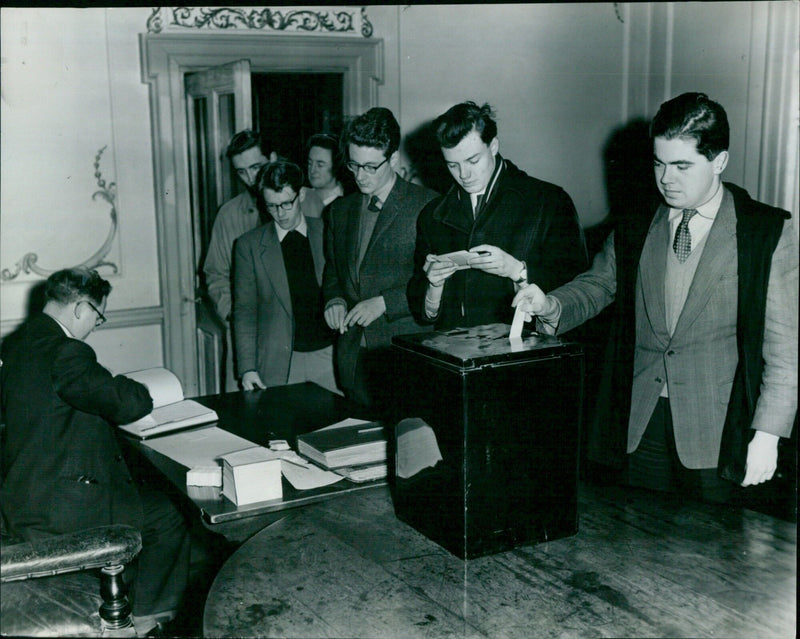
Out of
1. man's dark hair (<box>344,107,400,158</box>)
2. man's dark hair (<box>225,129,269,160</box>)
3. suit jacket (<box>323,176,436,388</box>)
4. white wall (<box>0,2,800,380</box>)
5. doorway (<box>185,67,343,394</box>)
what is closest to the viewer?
man's dark hair (<box>344,107,400,158</box>)

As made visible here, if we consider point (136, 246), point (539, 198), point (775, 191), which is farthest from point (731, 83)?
point (136, 246)

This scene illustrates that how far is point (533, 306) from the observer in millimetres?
1864

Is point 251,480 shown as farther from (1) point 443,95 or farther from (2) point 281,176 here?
(1) point 443,95

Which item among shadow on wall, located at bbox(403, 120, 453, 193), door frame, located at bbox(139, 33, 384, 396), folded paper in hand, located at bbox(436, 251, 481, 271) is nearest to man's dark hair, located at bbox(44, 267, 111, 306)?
folded paper in hand, located at bbox(436, 251, 481, 271)

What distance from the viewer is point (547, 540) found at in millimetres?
1583

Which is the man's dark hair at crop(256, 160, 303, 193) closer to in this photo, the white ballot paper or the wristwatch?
the wristwatch

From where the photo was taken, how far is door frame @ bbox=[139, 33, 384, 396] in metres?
4.61

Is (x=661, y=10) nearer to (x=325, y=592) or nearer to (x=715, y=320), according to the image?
(x=715, y=320)

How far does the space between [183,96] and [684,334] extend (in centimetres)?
356

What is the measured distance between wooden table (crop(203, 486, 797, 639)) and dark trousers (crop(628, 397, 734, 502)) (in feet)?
0.95

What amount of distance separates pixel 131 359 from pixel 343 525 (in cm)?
350

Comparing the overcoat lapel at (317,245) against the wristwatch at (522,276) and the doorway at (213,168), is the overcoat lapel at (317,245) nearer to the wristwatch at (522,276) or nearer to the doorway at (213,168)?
the doorway at (213,168)

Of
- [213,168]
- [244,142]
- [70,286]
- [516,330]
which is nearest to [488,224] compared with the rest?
[516,330]

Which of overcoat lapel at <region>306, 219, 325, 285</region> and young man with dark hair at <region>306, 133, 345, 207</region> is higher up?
young man with dark hair at <region>306, 133, 345, 207</region>
